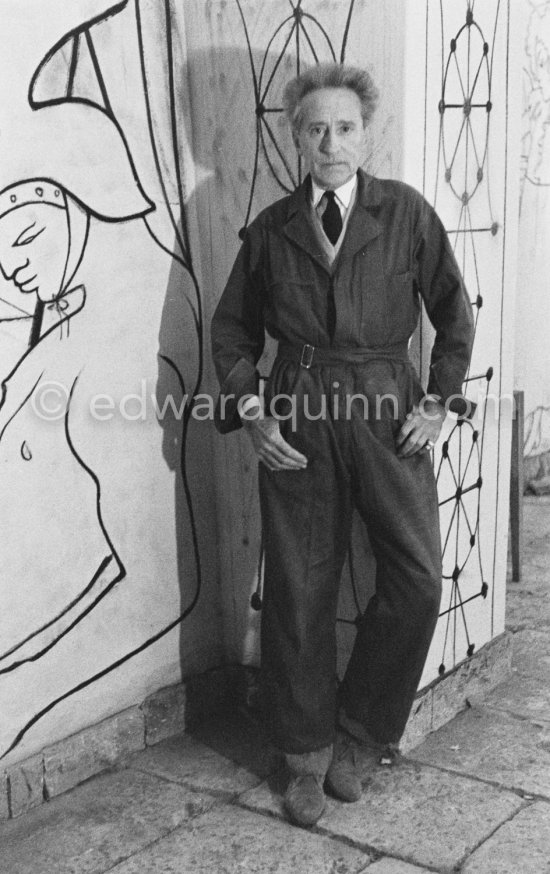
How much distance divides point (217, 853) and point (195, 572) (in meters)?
0.98

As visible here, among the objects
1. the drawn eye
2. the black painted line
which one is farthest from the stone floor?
the drawn eye

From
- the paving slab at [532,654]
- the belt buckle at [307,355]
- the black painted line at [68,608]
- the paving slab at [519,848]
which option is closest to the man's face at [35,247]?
the belt buckle at [307,355]

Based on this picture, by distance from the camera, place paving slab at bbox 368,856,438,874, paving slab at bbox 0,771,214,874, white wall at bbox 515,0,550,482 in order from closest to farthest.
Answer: paving slab at bbox 368,856,438,874 < paving slab at bbox 0,771,214,874 < white wall at bbox 515,0,550,482

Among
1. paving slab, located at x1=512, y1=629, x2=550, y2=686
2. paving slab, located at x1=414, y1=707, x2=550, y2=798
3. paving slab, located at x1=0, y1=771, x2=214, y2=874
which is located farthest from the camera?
paving slab, located at x1=512, y1=629, x2=550, y2=686

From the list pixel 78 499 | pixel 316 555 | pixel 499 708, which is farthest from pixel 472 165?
pixel 499 708

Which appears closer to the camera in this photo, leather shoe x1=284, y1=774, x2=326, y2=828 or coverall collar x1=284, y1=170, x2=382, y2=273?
coverall collar x1=284, y1=170, x2=382, y2=273

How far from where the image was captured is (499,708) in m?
3.43

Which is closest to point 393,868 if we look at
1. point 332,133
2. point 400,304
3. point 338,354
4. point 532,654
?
point 338,354

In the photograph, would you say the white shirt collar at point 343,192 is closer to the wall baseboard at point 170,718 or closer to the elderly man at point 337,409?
the elderly man at point 337,409

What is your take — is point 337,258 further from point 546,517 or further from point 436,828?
point 546,517

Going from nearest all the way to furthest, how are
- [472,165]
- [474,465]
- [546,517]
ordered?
[472,165] < [474,465] < [546,517]

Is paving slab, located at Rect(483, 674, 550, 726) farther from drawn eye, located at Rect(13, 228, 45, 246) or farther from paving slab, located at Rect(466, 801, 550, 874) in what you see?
drawn eye, located at Rect(13, 228, 45, 246)

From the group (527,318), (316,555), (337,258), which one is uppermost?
(337,258)

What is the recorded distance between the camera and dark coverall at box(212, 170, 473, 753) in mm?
2633
